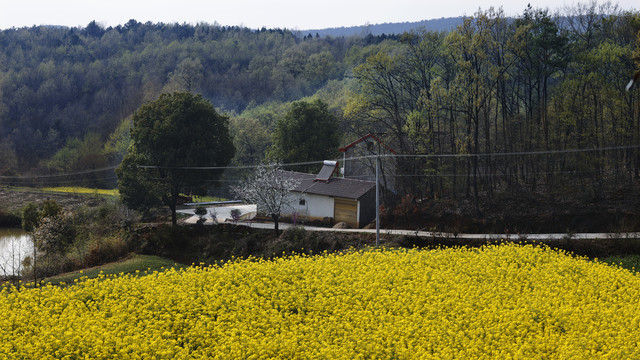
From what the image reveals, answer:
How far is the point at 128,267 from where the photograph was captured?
1222 inches

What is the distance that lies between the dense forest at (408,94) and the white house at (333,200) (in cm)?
438

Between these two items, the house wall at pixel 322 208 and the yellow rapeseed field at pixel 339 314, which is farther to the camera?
the house wall at pixel 322 208

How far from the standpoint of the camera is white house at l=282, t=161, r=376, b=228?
42.9m

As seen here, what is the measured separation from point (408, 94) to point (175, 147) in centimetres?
3383

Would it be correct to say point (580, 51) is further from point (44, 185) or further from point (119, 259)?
point (44, 185)

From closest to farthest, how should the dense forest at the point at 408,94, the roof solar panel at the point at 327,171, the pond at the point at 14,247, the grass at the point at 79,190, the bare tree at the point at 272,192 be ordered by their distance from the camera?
the pond at the point at 14,247 → the bare tree at the point at 272,192 → the dense forest at the point at 408,94 → the roof solar panel at the point at 327,171 → the grass at the point at 79,190

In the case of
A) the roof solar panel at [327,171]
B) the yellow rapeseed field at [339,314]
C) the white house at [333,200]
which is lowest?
the white house at [333,200]

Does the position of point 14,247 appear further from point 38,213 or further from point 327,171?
point 327,171

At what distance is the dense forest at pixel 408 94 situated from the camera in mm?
42406

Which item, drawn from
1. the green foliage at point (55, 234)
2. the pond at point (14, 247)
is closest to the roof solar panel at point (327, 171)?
the green foliage at point (55, 234)

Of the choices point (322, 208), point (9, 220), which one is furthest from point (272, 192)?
point (9, 220)

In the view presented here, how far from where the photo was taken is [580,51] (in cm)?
4625

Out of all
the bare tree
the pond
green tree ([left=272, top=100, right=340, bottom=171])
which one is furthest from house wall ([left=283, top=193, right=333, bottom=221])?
the pond

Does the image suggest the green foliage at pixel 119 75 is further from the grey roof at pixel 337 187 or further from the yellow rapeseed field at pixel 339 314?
the yellow rapeseed field at pixel 339 314
